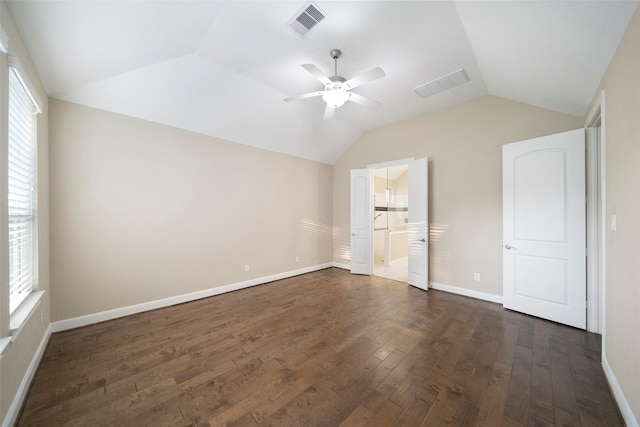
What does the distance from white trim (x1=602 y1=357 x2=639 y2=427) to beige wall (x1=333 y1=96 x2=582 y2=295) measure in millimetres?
1600

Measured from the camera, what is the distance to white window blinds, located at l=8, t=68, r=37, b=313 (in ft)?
5.53

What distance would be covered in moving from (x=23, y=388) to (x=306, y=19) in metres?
3.66

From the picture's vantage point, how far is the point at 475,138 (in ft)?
12.1

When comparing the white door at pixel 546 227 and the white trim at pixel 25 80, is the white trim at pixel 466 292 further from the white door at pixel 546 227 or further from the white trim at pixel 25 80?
the white trim at pixel 25 80

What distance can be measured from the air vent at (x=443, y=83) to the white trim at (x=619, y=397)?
324cm

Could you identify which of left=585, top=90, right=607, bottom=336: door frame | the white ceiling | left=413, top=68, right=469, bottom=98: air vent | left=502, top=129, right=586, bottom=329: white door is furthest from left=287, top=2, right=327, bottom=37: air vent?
left=585, top=90, right=607, bottom=336: door frame

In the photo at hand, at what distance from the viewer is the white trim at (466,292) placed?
3.48 meters

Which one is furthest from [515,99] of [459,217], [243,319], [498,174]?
[243,319]

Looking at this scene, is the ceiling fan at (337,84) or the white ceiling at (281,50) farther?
the ceiling fan at (337,84)

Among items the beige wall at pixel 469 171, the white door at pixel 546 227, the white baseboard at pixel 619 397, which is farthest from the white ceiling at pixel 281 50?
the white baseboard at pixel 619 397

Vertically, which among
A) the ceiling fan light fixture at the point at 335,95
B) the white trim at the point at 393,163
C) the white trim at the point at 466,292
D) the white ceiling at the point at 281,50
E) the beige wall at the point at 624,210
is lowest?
the white trim at the point at 466,292

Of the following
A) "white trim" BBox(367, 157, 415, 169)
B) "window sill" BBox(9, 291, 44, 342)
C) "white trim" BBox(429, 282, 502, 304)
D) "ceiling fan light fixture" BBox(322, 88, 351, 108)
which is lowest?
"white trim" BBox(429, 282, 502, 304)

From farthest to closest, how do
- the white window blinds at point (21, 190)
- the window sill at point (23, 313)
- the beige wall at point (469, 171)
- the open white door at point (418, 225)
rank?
1. the open white door at point (418, 225)
2. the beige wall at point (469, 171)
3. the white window blinds at point (21, 190)
4. the window sill at point (23, 313)

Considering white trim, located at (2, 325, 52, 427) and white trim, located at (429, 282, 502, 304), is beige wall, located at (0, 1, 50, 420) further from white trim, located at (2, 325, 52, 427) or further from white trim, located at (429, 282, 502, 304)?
white trim, located at (429, 282, 502, 304)
